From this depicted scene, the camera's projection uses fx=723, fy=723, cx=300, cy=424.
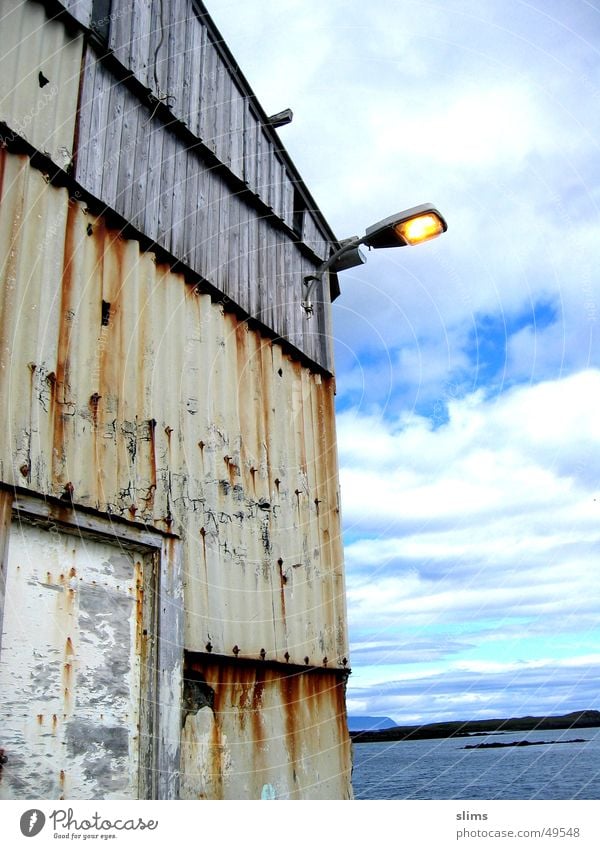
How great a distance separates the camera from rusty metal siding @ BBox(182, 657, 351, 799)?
4.50m

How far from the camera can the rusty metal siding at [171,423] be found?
4.00 m

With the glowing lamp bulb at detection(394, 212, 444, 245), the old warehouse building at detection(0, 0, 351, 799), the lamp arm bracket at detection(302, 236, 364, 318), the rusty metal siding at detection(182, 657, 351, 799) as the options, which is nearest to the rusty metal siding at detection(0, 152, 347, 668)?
the old warehouse building at detection(0, 0, 351, 799)

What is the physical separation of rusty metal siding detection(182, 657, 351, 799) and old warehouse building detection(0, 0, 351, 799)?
18 mm

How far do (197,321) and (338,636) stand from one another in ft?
9.83

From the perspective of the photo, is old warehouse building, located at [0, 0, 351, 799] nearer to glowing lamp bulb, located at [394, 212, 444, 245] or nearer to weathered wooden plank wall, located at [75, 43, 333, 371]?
weathered wooden plank wall, located at [75, 43, 333, 371]

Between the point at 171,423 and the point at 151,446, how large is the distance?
0.31m

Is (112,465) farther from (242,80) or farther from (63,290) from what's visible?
(242,80)

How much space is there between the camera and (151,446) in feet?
15.2

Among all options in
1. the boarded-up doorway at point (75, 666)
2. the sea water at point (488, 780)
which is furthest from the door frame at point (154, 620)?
the sea water at point (488, 780)

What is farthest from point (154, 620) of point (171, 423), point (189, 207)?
point (189, 207)

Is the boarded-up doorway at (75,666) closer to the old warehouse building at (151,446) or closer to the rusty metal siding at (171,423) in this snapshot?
the old warehouse building at (151,446)

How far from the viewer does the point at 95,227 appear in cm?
466

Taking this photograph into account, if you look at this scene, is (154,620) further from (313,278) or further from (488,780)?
(488,780)
